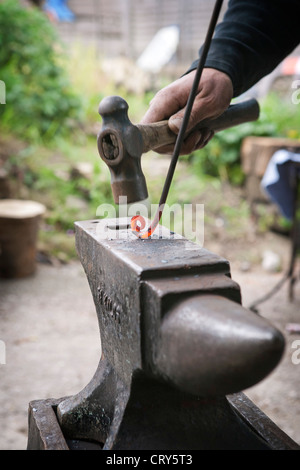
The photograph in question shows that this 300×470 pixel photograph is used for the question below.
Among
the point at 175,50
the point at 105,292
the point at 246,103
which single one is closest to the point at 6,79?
the point at 246,103

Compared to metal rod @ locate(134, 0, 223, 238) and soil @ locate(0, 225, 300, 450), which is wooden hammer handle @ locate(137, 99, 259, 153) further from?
soil @ locate(0, 225, 300, 450)

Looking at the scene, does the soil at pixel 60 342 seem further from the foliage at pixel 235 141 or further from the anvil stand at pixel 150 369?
the foliage at pixel 235 141

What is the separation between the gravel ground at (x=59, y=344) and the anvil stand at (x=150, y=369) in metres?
0.97

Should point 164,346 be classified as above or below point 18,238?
above

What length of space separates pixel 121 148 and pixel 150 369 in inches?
21.8

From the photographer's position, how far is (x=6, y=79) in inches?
208

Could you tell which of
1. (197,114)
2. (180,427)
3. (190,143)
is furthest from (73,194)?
(180,427)

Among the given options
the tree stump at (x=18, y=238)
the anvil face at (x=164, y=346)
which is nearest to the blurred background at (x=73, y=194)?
the tree stump at (x=18, y=238)

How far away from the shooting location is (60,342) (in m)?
3.45

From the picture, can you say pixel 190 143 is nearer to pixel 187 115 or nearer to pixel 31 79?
pixel 187 115

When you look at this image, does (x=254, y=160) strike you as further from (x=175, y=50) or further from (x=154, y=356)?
(x=175, y=50)

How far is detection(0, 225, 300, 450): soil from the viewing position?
2.74m
